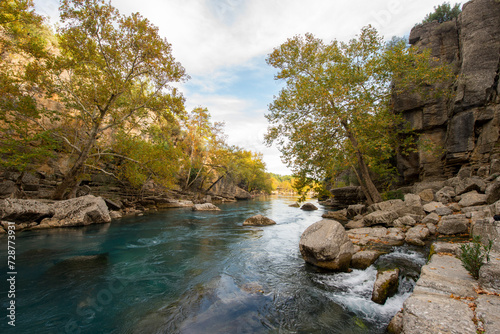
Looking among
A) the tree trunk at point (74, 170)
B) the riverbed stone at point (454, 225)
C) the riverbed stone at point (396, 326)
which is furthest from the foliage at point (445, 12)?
the tree trunk at point (74, 170)

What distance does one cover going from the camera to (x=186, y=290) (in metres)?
5.05

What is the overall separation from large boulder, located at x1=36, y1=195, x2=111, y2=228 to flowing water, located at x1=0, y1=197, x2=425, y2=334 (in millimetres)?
2300

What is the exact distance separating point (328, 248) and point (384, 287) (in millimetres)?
1715

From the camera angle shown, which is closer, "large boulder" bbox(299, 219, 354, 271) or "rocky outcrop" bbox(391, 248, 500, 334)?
"rocky outcrop" bbox(391, 248, 500, 334)

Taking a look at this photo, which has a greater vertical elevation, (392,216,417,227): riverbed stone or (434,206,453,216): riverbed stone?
(434,206,453,216): riverbed stone

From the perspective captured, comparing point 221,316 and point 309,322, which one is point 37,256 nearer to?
point 221,316

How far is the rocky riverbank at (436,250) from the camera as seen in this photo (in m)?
2.75

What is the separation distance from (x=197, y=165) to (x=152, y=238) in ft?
81.0

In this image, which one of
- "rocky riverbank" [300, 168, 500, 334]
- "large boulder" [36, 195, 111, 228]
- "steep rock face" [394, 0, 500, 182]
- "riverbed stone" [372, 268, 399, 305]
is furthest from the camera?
"steep rock face" [394, 0, 500, 182]

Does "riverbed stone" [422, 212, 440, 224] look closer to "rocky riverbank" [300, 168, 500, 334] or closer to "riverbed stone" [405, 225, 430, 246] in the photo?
Answer: "rocky riverbank" [300, 168, 500, 334]

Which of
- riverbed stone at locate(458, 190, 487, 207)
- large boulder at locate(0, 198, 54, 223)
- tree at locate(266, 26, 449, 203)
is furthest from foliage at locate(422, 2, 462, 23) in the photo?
large boulder at locate(0, 198, 54, 223)

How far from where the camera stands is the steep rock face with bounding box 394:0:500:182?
42.2ft

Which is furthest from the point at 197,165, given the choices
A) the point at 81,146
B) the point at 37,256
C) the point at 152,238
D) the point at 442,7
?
the point at 442,7

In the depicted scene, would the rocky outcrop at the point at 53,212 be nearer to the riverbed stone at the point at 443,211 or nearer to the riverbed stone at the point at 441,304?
the riverbed stone at the point at 441,304
